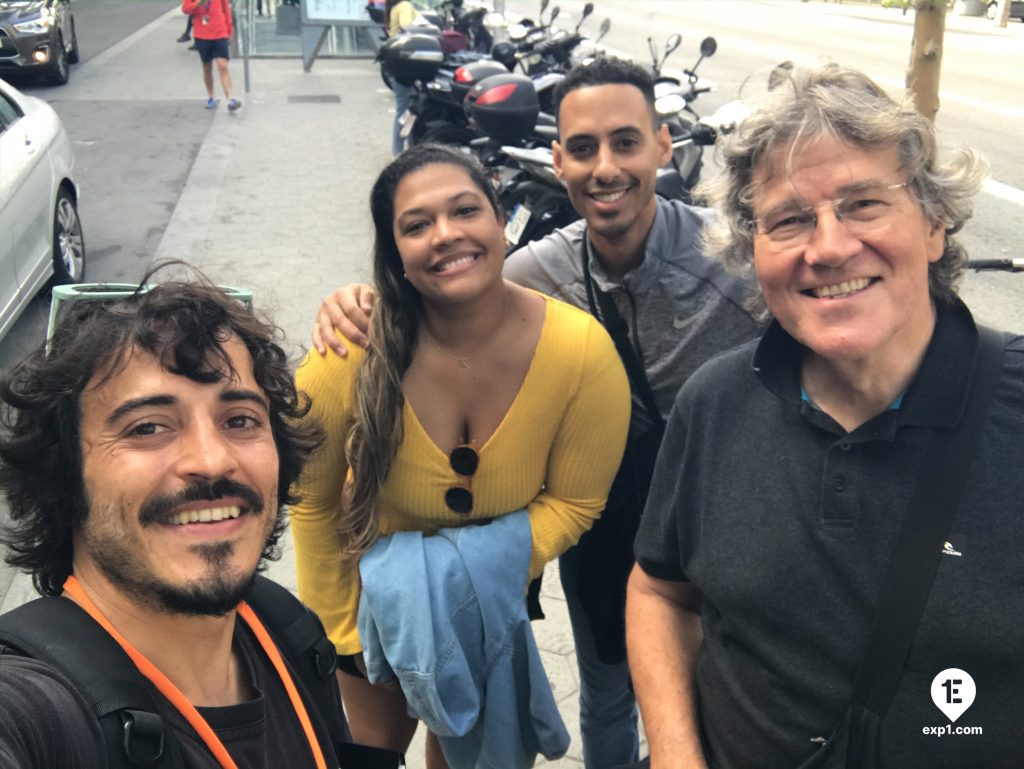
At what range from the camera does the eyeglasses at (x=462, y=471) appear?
237 cm

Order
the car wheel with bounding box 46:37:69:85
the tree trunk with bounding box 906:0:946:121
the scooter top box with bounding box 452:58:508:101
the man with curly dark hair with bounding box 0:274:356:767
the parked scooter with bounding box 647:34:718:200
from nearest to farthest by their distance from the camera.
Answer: the man with curly dark hair with bounding box 0:274:356:767 → the tree trunk with bounding box 906:0:946:121 → the parked scooter with bounding box 647:34:718:200 → the scooter top box with bounding box 452:58:508:101 → the car wheel with bounding box 46:37:69:85

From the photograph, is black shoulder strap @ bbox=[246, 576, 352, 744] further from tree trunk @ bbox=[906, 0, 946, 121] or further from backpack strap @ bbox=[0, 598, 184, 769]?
tree trunk @ bbox=[906, 0, 946, 121]

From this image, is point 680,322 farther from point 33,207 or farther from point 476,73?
point 476,73

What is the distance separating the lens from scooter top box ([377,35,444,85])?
336 inches

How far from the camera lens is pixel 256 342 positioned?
1.94 m

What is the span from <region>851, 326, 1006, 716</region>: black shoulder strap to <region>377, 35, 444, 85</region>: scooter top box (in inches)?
296

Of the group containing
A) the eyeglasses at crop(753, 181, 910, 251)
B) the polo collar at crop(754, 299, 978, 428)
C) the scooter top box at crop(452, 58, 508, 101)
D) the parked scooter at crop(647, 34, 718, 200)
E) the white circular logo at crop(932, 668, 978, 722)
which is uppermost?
the eyeglasses at crop(753, 181, 910, 251)

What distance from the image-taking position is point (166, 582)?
1615 mm

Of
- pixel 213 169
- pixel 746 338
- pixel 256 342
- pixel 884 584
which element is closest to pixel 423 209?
pixel 256 342

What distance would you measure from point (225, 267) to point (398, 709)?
5693 mm

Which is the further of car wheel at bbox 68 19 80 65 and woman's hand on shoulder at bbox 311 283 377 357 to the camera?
car wheel at bbox 68 19 80 65

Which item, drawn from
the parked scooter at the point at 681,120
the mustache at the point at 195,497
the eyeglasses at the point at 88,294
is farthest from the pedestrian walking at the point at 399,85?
the mustache at the point at 195,497

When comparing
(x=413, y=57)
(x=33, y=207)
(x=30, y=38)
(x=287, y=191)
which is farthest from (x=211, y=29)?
(x=33, y=207)

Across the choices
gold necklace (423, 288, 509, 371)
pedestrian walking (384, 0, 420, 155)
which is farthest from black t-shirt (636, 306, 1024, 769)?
pedestrian walking (384, 0, 420, 155)
